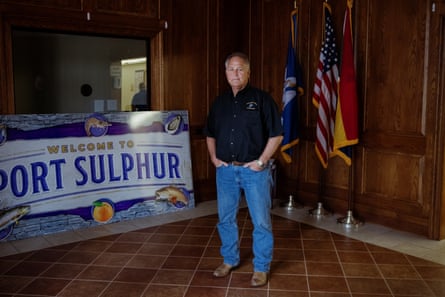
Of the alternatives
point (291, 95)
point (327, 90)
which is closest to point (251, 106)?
point (327, 90)

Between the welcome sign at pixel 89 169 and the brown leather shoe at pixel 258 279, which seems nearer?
the brown leather shoe at pixel 258 279

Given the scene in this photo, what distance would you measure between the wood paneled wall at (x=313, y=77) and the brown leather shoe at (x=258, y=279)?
6.11ft

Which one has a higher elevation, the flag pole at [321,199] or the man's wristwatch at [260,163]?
the man's wristwatch at [260,163]

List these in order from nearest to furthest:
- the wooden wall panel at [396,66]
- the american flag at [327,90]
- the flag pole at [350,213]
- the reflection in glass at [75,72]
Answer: the wooden wall panel at [396,66], the reflection in glass at [75,72], the flag pole at [350,213], the american flag at [327,90]

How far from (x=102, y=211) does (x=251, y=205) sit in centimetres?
201

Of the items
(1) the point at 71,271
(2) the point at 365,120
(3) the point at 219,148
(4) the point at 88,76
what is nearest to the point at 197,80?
(4) the point at 88,76

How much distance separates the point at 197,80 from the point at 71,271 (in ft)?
9.44

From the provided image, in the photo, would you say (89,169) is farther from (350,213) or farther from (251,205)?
(350,213)

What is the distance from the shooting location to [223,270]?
3.40 m

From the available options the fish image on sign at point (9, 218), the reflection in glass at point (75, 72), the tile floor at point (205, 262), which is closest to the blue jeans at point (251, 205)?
the tile floor at point (205, 262)

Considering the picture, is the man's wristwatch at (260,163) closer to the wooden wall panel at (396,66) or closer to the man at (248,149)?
the man at (248,149)

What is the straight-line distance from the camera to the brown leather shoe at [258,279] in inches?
127

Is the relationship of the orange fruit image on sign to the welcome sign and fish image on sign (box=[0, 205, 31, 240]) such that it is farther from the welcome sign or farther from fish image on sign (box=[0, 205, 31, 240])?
fish image on sign (box=[0, 205, 31, 240])

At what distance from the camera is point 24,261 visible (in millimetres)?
3672
